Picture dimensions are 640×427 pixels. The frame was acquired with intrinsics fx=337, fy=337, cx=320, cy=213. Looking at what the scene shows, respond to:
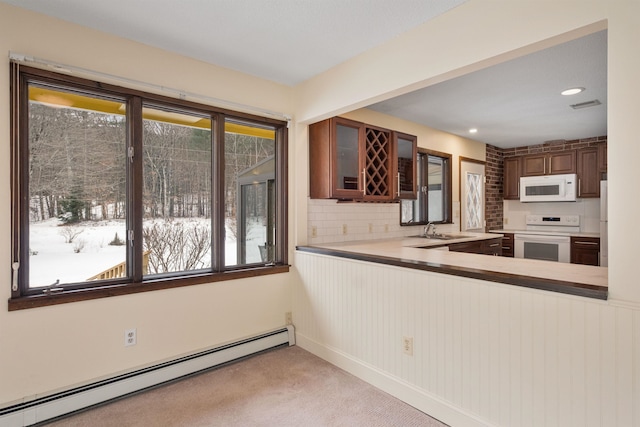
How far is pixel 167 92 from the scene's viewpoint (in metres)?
2.52

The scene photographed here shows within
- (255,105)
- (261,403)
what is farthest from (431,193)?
(261,403)

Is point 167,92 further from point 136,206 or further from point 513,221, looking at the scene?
point 513,221

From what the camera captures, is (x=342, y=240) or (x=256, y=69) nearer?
(x=256, y=69)

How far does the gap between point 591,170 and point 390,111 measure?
3.48m

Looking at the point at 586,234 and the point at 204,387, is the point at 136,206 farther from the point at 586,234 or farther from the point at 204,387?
the point at 586,234

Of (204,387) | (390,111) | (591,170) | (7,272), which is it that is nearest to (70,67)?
(7,272)

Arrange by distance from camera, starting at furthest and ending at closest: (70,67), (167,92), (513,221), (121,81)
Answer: (513,221)
(167,92)
(121,81)
(70,67)

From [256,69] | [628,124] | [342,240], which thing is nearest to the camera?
[628,124]

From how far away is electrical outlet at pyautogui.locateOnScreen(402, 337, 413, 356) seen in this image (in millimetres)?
2244

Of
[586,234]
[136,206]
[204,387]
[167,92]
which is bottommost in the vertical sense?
[204,387]

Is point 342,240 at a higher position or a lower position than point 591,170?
lower

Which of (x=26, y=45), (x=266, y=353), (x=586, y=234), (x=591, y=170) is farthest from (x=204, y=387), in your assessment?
(x=591, y=170)

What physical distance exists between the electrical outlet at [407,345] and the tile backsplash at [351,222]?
1.41 m

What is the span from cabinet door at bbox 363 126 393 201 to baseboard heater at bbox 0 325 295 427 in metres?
1.69
